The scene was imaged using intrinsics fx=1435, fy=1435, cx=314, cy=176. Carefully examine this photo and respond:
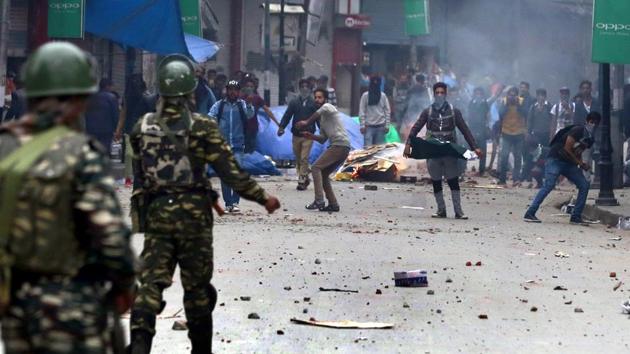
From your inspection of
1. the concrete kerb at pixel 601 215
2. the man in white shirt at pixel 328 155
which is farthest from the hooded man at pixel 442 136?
the concrete kerb at pixel 601 215

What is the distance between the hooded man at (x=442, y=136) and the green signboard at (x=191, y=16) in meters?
5.74

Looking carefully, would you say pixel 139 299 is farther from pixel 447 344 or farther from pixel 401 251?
pixel 401 251

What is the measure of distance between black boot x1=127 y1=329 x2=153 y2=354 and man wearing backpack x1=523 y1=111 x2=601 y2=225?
10360mm

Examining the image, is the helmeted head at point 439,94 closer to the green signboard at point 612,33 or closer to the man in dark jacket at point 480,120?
the green signboard at point 612,33

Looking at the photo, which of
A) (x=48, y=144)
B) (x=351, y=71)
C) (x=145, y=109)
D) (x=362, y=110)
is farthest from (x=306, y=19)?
(x=48, y=144)

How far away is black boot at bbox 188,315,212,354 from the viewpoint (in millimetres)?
7195

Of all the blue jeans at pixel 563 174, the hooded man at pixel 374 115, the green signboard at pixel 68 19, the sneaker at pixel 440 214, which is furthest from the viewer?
the hooded man at pixel 374 115

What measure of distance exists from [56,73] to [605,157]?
50.6 feet

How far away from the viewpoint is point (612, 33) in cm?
1842

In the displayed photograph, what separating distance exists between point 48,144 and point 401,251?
29.6 ft

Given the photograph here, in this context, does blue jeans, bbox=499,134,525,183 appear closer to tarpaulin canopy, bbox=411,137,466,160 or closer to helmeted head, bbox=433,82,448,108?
helmeted head, bbox=433,82,448,108

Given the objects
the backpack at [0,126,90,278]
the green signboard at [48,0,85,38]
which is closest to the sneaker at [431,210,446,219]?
the green signboard at [48,0,85,38]

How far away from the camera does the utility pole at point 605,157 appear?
A: 1877cm

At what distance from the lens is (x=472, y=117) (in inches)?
1037
